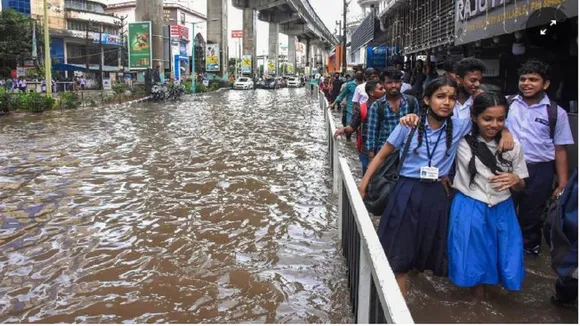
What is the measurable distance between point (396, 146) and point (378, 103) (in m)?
1.73

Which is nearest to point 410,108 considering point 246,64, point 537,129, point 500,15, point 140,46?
point 537,129

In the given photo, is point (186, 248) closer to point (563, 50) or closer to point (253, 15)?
point (563, 50)

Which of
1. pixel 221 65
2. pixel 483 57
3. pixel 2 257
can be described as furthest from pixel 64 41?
pixel 2 257

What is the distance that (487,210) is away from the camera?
11.0 feet

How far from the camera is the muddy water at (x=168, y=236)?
12.8ft

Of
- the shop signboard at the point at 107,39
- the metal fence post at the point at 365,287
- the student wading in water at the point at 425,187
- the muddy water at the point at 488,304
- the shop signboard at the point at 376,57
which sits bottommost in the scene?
the muddy water at the point at 488,304

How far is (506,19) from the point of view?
7.25 meters

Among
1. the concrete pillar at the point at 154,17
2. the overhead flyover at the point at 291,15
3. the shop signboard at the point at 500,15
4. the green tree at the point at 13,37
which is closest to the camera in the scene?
the shop signboard at the point at 500,15

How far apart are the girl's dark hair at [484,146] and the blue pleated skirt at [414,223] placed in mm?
257

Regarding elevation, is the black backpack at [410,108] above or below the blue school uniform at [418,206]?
above

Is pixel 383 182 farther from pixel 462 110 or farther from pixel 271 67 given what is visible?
pixel 271 67

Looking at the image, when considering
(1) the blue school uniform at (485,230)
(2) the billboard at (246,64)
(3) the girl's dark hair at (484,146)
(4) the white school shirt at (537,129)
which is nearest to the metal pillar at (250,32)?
(2) the billboard at (246,64)

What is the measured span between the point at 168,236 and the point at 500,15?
536cm

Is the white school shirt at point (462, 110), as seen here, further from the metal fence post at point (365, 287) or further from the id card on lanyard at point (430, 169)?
the metal fence post at point (365, 287)
